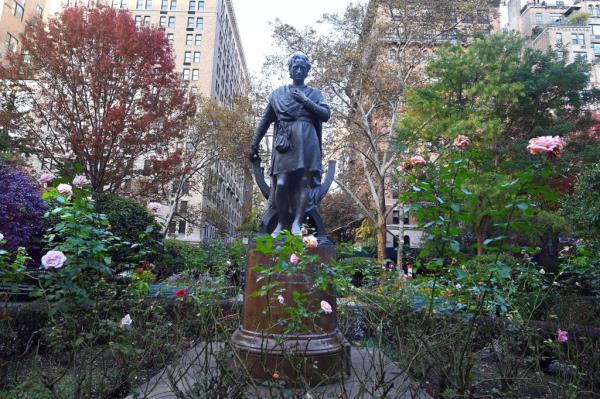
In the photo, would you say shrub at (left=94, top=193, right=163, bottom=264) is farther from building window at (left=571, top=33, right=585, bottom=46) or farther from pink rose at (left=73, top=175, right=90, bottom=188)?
building window at (left=571, top=33, right=585, bottom=46)

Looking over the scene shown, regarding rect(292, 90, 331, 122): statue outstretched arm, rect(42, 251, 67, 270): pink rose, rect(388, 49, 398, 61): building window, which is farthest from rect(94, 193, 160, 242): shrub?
rect(388, 49, 398, 61): building window

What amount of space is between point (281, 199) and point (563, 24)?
188 feet

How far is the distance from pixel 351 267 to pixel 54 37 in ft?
50.0

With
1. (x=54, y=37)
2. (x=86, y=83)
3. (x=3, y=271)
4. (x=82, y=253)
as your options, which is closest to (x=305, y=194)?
(x=82, y=253)

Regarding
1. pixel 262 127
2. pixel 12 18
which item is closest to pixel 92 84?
pixel 262 127

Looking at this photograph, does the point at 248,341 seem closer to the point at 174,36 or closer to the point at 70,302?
the point at 70,302

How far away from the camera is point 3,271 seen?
11.5 feet

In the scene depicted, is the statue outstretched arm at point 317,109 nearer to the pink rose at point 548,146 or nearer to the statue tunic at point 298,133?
the statue tunic at point 298,133

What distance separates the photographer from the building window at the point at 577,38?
162 ft

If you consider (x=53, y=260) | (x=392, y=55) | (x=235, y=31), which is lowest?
(x=53, y=260)

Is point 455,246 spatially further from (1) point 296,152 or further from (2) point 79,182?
(2) point 79,182

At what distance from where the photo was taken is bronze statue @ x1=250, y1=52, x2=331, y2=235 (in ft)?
16.0

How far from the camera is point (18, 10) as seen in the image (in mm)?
33469

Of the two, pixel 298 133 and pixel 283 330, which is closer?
pixel 283 330
